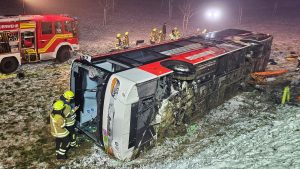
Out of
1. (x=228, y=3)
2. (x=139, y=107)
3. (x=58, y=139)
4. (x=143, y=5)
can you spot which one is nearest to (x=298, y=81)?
(x=139, y=107)

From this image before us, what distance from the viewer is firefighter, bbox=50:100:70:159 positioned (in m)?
5.90

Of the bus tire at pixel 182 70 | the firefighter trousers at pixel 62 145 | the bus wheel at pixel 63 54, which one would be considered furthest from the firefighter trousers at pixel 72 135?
the bus wheel at pixel 63 54

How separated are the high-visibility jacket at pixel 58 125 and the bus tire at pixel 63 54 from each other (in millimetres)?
8037

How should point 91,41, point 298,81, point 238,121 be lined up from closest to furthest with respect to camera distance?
1. point 238,121
2. point 298,81
3. point 91,41

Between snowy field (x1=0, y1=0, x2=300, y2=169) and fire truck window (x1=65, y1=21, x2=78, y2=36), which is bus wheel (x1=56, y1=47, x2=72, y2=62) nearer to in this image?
fire truck window (x1=65, y1=21, x2=78, y2=36)

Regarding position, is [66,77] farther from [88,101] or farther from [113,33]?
[113,33]

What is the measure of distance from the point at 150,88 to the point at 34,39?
8.52 m

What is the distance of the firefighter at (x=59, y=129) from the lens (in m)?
5.90

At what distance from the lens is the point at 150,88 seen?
5.86 meters

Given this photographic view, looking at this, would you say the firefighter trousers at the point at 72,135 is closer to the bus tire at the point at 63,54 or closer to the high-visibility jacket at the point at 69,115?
the high-visibility jacket at the point at 69,115

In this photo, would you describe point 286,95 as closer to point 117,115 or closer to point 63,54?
point 117,115

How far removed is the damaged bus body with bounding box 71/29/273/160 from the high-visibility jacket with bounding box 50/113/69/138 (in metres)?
0.78

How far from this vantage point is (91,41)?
18.0 metres

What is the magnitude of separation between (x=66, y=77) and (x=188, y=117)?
6386mm
